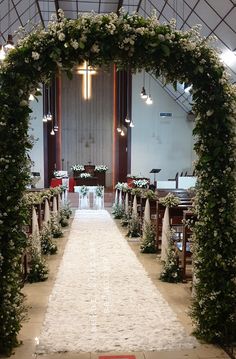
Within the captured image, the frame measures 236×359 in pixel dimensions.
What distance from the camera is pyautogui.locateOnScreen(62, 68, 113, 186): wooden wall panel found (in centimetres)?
2428

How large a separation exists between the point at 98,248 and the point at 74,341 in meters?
4.25

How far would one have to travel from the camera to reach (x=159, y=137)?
21.4 metres

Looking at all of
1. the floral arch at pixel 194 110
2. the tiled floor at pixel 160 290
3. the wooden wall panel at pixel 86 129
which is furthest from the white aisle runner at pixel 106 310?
the wooden wall panel at pixel 86 129

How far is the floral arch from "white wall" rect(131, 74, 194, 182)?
1735 cm

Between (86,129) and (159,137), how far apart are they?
5.07 metres

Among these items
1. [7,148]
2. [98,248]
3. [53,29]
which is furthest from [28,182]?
[98,248]

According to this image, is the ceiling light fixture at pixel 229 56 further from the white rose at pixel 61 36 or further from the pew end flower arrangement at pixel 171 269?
the white rose at pixel 61 36

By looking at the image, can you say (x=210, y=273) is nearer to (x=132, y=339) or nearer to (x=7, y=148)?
(x=132, y=339)

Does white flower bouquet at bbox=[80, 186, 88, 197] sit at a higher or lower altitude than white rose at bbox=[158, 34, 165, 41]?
lower

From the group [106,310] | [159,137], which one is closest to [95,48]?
[106,310]

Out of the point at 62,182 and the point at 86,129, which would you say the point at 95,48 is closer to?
the point at 62,182

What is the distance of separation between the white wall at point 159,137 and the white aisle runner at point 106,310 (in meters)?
13.9

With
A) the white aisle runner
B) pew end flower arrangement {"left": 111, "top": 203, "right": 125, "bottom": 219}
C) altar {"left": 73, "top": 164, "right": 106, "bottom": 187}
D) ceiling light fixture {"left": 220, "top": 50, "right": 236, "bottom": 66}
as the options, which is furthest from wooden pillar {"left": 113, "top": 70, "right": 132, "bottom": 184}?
the white aisle runner

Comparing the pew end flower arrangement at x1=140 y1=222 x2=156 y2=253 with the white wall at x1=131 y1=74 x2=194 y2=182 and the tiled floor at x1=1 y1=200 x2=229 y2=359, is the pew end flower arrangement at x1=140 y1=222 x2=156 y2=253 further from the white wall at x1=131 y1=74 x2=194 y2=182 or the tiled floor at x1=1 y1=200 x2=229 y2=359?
the white wall at x1=131 y1=74 x2=194 y2=182
